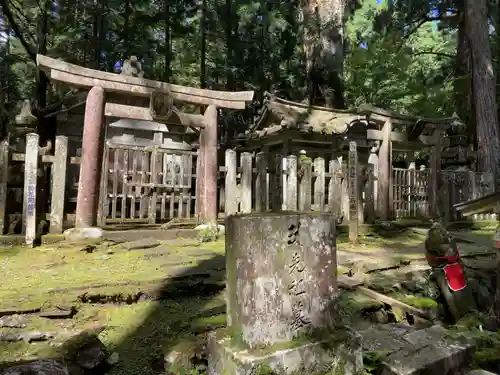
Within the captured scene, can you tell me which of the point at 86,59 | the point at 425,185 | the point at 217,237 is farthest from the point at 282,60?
the point at 217,237

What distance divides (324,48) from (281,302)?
1200 cm

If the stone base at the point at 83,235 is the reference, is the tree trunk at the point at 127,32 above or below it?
above

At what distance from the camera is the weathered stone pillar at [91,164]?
22.7 feet

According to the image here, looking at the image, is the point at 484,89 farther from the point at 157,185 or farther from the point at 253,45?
the point at 157,185

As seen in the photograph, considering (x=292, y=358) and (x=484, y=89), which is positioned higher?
(x=484, y=89)

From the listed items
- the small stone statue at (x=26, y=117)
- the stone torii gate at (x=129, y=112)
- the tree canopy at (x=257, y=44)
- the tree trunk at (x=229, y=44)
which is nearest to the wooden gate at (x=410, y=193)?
the stone torii gate at (x=129, y=112)

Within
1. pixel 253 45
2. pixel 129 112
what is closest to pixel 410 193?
pixel 129 112

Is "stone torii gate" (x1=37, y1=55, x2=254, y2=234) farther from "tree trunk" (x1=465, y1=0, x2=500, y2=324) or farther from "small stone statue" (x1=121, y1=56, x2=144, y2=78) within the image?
"tree trunk" (x1=465, y1=0, x2=500, y2=324)

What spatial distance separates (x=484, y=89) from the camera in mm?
13016

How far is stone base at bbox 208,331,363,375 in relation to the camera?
2445 millimetres

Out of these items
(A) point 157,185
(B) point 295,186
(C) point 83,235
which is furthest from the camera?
(B) point 295,186

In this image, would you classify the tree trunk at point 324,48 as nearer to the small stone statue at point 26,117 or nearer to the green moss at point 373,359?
the small stone statue at point 26,117

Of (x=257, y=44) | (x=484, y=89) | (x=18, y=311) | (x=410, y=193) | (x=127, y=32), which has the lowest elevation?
(x=18, y=311)

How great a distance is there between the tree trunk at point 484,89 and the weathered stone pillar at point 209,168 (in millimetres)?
10231
